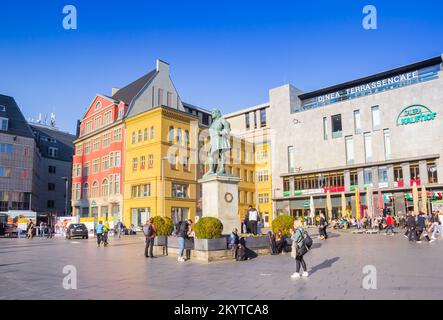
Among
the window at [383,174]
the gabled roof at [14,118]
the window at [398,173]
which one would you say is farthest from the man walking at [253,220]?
the gabled roof at [14,118]

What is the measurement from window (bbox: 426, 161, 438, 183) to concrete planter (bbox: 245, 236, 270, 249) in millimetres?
44370

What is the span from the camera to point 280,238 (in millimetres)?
17281

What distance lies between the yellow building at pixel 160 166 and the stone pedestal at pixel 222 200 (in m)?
28.0

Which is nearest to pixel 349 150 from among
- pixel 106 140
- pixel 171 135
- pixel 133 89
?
pixel 171 135

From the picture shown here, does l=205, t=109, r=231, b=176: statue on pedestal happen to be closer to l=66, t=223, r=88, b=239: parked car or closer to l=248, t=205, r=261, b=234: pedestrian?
l=248, t=205, r=261, b=234: pedestrian

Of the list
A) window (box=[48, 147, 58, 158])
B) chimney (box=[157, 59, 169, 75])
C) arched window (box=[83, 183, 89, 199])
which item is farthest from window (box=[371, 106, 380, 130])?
window (box=[48, 147, 58, 158])

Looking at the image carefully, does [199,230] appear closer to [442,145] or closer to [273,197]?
[442,145]

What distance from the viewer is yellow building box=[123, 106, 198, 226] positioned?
155ft

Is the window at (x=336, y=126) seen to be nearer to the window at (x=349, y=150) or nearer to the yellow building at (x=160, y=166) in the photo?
the window at (x=349, y=150)

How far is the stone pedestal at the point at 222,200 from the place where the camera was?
56.2 feet

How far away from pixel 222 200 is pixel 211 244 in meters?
2.89
